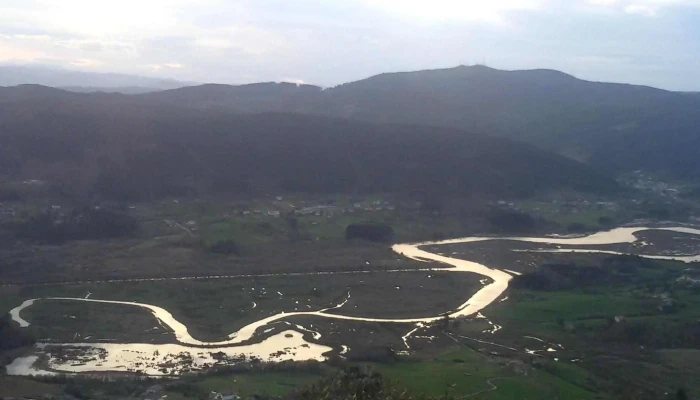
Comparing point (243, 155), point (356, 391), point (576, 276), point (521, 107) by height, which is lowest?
point (576, 276)

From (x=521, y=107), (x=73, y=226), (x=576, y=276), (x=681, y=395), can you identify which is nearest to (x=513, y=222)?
(x=576, y=276)

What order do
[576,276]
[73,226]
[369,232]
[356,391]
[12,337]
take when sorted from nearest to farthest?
[356,391], [12,337], [576,276], [73,226], [369,232]

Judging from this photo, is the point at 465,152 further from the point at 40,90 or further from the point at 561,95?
the point at 561,95

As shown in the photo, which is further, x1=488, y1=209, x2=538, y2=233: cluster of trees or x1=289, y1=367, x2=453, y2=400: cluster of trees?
x1=488, y1=209, x2=538, y2=233: cluster of trees

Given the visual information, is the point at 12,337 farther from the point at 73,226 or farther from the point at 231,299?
the point at 73,226

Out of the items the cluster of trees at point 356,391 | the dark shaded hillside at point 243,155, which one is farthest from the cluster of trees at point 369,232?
the cluster of trees at point 356,391

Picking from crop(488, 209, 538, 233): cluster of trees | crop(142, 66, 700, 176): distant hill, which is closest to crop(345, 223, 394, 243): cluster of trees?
crop(488, 209, 538, 233): cluster of trees

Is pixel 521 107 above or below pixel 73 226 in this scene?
above

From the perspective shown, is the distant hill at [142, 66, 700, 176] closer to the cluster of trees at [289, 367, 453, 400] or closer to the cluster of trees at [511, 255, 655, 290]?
the cluster of trees at [511, 255, 655, 290]
